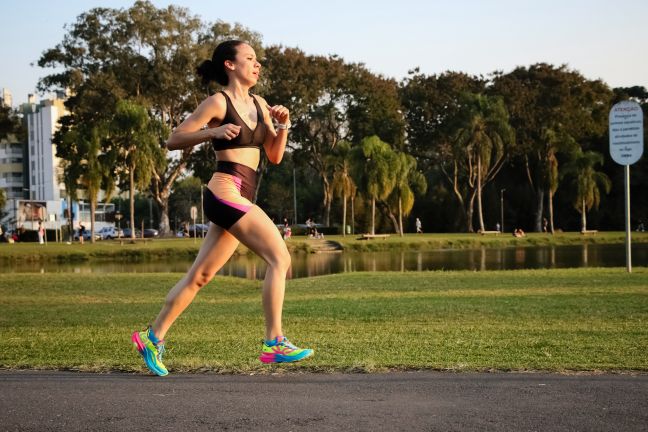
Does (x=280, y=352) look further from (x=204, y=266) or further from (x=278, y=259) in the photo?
(x=204, y=266)

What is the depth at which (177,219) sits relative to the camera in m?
122

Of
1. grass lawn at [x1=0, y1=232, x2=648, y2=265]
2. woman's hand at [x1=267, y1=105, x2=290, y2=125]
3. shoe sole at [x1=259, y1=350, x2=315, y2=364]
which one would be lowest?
grass lawn at [x1=0, y1=232, x2=648, y2=265]

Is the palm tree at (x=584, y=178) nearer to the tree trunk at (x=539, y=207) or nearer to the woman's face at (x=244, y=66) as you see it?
the tree trunk at (x=539, y=207)

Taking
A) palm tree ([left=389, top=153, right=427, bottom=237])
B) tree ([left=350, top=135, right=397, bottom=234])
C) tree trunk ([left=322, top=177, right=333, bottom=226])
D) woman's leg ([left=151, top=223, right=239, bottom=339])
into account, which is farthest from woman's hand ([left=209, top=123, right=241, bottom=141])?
tree trunk ([left=322, top=177, right=333, bottom=226])

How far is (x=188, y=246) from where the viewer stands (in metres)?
51.4

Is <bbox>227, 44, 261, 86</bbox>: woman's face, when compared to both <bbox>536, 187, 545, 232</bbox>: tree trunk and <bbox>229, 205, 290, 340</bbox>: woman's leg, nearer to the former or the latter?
<bbox>229, 205, 290, 340</bbox>: woman's leg

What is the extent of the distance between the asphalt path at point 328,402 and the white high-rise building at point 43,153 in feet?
419

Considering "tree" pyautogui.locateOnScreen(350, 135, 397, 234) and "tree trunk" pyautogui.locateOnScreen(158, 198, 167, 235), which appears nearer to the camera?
"tree" pyautogui.locateOnScreen(350, 135, 397, 234)

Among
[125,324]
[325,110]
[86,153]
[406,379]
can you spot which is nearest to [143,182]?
[86,153]

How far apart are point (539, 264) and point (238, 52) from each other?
30782 millimetres

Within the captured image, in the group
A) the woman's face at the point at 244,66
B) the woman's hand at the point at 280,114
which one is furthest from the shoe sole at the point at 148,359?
the woman's face at the point at 244,66

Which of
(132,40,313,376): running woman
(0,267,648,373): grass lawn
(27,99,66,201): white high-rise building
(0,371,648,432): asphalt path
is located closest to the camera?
(0,371,648,432): asphalt path

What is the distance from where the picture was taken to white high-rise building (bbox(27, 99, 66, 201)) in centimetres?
12912

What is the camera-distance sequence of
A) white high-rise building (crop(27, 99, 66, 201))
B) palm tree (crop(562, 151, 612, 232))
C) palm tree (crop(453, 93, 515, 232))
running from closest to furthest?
palm tree (crop(453, 93, 515, 232))
palm tree (crop(562, 151, 612, 232))
white high-rise building (crop(27, 99, 66, 201))
